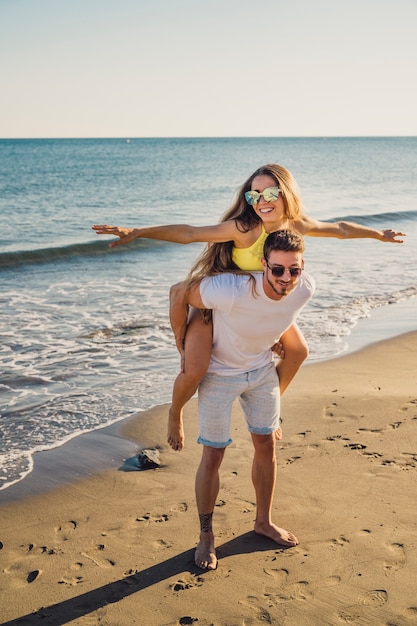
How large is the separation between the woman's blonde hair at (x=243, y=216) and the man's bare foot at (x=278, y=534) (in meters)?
1.51

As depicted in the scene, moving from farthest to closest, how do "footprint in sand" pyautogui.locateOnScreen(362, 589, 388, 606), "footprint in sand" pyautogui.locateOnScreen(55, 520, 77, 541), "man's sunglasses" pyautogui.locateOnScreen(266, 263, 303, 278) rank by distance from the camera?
"footprint in sand" pyautogui.locateOnScreen(55, 520, 77, 541)
"man's sunglasses" pyautogui.locateOnScreen(266, 263, 303, 278)
"footprint in sand" pyautogui.locateOnScreen(362, 589, 388, 606)

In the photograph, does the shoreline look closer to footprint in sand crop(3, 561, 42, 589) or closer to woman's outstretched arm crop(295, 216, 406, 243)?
footprint in sand crop(3, 561, 42, 589)

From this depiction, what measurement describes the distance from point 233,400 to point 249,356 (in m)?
0.26

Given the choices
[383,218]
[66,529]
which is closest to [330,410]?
[66,529]

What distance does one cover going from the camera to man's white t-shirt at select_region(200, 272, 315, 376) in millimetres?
3484

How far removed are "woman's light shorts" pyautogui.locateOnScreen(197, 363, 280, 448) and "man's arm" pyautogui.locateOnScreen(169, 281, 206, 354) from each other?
300 mm

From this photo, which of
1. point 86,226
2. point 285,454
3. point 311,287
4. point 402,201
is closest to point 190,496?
point 285,454

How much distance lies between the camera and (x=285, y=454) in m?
5.09

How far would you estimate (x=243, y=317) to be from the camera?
3.53 metres

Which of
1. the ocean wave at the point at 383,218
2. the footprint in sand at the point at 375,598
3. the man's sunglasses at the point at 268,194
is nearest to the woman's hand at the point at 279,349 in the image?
the man's sunglasses at the point at 268,194

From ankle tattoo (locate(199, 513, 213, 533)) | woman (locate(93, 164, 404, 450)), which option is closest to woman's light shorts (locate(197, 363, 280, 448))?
woman (locate(93, 164, 404, 450))

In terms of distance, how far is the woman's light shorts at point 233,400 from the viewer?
369 centimetres

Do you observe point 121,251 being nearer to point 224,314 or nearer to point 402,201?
point 224,314

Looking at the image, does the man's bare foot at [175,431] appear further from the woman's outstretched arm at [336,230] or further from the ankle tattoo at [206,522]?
the woman's outstretched arm at [336,230]
